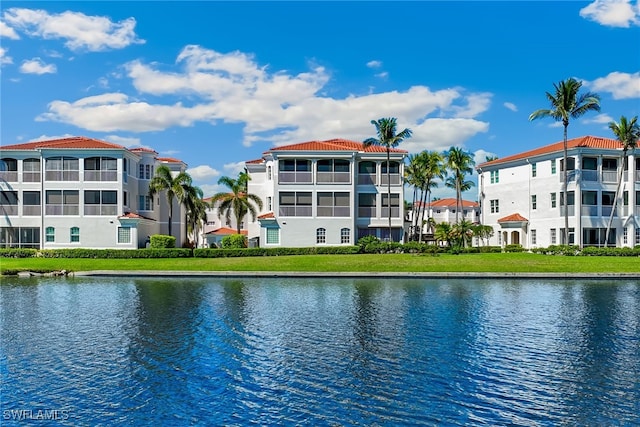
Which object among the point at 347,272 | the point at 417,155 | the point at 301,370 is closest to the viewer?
the point at 301,370

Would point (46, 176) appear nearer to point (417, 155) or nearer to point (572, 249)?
point (417, 155)

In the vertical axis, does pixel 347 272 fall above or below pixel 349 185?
below

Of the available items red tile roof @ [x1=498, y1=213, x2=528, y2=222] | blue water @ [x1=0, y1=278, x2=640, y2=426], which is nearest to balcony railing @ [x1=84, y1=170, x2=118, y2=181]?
blue water @ [x1=0, y1=278, x2=640, y2=426]

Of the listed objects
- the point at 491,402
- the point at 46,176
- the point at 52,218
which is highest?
the point at 46,176

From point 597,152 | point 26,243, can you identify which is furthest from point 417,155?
point 26,243

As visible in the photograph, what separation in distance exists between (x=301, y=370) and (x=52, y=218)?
5076 cm

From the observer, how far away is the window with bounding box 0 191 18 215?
2335 inches

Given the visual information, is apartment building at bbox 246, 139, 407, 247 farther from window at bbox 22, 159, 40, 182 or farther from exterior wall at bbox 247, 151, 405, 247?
window at bbox 22, 159, 40, 182

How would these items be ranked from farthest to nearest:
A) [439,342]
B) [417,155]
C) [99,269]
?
[417,155], [99,269], [439,342]

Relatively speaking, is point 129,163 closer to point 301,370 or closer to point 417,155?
point 417,155

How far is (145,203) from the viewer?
64.9 m

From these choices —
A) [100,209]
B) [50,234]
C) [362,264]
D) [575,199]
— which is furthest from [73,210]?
[575,199]

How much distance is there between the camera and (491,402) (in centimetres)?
1325

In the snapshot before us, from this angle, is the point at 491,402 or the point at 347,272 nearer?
the point at 491,402
